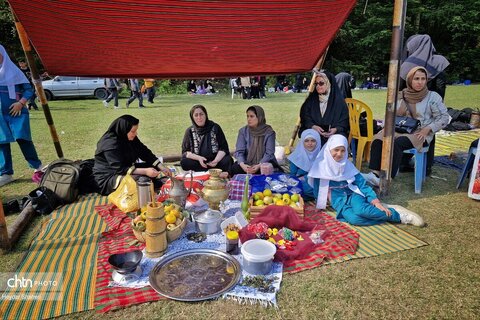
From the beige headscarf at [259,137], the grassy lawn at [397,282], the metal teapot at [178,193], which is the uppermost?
the beige headscarf at [259,137]

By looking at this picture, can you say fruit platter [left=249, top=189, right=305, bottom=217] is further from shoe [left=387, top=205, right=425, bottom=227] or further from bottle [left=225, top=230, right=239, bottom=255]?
shoe [left=387, top=205, right=425, bottom=227]

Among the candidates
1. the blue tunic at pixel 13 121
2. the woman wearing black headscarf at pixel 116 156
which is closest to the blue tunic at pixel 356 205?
the woman wearing black headscarf at pixel 116 156

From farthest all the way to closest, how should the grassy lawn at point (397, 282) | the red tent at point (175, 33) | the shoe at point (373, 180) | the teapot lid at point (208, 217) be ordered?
the shoe at point (373, 180)
the teapot lid at point (208, 217)
the red tent at point (175, 33)
the grassy lawn at point (397, 282)

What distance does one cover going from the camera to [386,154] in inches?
147

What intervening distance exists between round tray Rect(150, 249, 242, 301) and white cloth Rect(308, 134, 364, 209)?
59.2 inches

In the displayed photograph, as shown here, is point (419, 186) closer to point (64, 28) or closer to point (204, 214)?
point (204, 214)

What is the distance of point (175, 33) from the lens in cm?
329

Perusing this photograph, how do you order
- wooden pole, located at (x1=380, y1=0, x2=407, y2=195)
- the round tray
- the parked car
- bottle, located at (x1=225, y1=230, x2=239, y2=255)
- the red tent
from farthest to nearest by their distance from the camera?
the parked car → wooden pole, located at (x1=380, y1=0, x2=407, y2=195) → the red tent → bottle, located at (x1=225, y1=230, x2=239, y2=255) → the round tray

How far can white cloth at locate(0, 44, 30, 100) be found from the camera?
167 inches

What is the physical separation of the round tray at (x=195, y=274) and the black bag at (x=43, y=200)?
6.49ft

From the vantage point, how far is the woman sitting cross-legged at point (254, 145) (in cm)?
433

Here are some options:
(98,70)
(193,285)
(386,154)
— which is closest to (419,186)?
(386,154)

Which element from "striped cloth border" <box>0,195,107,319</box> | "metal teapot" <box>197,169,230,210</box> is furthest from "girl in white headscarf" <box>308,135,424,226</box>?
"striped cloth border" <box>0,195,107,319</box>

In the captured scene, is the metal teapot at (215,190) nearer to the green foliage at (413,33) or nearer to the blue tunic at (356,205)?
the blue tunic at (356,205)
